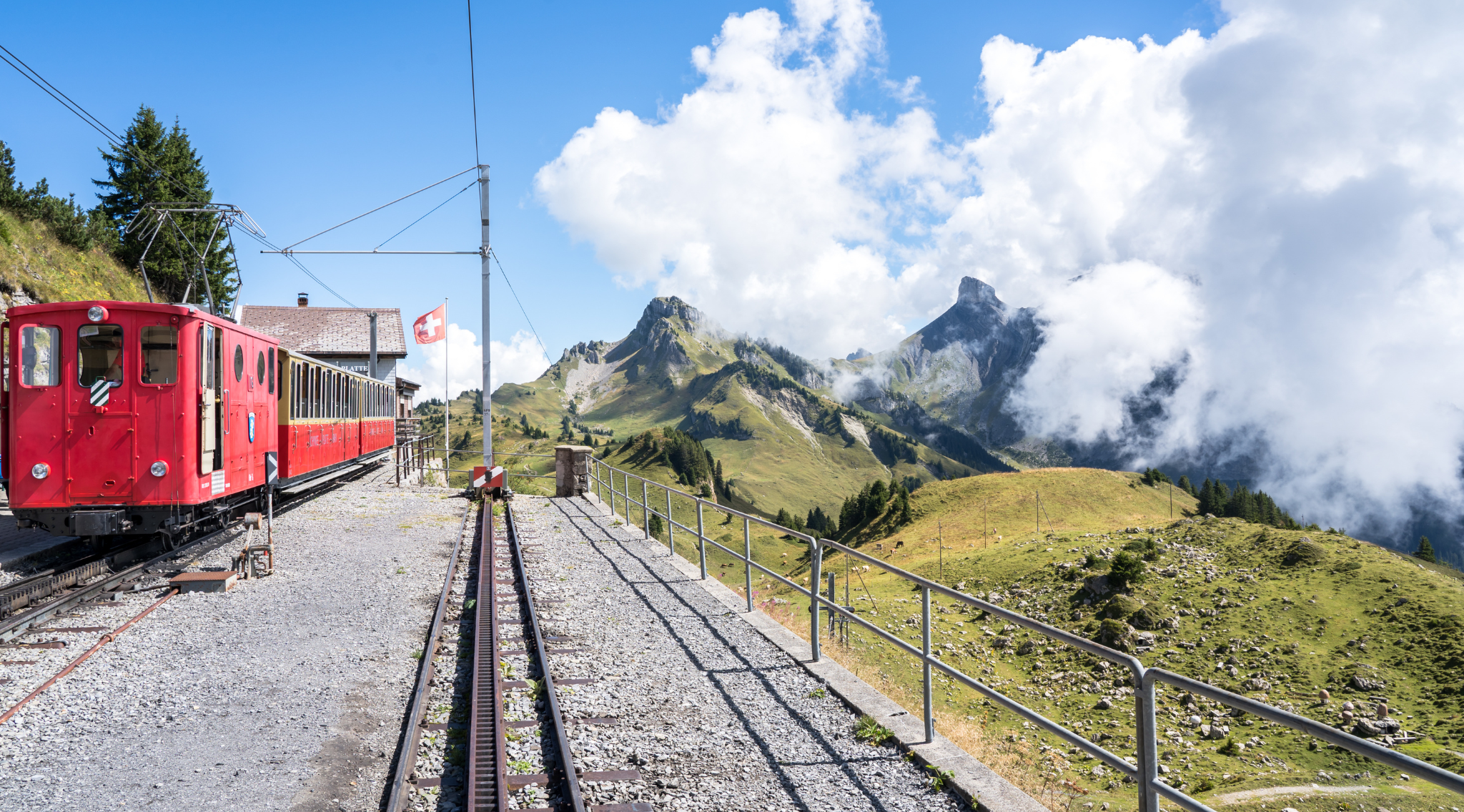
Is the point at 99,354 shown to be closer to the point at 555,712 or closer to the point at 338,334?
the point at 555,712

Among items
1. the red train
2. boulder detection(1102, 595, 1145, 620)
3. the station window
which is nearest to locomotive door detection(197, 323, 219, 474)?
the red train

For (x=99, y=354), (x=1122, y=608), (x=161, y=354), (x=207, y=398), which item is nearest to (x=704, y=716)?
(x=207, y=398)

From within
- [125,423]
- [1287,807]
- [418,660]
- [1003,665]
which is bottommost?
[1003,665]

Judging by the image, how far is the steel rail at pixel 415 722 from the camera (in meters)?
4.85

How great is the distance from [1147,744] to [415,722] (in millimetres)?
4923

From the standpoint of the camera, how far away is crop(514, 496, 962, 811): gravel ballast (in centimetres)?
507

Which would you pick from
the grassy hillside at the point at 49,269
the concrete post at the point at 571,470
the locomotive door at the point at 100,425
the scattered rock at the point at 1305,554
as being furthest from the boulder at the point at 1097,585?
the grassy hillside at the point at 49,269

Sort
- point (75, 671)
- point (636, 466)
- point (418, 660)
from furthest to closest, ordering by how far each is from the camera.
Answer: point (636, 466), point (418, 660), point (75, 671)

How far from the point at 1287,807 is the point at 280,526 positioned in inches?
803

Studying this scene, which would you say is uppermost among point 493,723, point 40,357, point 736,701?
point 40,357

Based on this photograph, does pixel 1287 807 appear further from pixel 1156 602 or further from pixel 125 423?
pixel 1156 602

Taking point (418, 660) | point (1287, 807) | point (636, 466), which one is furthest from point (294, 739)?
point (636, 466)

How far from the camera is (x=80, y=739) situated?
5754 mm

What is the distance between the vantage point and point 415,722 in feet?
19.4
